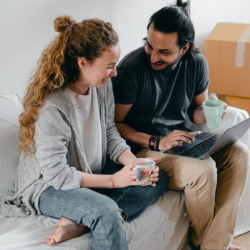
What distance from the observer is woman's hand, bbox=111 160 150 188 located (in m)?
1.75

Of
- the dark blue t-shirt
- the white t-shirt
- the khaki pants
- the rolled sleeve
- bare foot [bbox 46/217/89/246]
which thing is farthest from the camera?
the dark blue t-shirt

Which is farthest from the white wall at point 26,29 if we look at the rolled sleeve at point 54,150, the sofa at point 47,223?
the rolled sleeve at point 54,150

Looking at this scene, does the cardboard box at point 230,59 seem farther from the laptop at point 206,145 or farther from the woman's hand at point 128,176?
the woman's hand at point 128,176

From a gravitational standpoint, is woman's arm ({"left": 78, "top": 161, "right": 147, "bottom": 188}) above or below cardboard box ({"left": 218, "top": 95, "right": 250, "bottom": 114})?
above

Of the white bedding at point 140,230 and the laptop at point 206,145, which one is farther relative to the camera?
the laptop at point 206,145

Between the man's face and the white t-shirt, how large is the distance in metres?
0.31

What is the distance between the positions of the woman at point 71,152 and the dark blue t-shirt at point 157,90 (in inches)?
8.8

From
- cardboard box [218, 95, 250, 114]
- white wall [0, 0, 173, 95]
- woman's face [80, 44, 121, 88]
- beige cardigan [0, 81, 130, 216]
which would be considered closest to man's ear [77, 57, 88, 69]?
woman's face [80, 44, 121, 88]

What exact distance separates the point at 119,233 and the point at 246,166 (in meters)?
0.73

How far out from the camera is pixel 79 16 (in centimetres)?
240

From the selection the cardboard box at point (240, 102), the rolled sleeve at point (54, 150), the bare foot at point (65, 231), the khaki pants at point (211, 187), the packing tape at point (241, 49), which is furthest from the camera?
the cardboard box at point (240, 102)

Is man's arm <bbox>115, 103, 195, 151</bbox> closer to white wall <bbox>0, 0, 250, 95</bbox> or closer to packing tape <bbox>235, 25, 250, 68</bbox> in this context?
white wall <bbox>0, 0, 250, 95</bbox>

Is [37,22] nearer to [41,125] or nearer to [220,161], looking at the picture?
[41,125]

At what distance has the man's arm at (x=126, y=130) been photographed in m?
2.06
